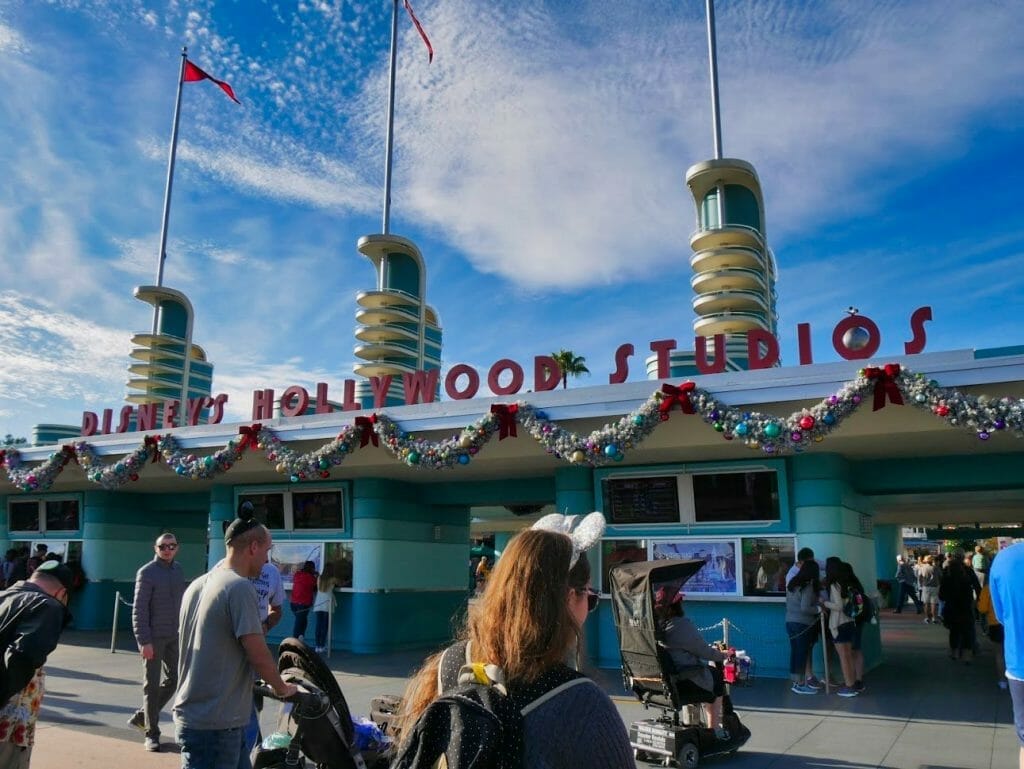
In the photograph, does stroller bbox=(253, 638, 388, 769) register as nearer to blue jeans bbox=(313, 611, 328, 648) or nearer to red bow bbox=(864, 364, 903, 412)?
red bow bbox=(864, 364, 903, 412)

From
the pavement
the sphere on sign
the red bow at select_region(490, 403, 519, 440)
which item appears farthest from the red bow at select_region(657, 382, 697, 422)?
the pavement

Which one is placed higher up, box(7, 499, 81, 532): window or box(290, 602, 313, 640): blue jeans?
box(7, 499, 81, 532): window

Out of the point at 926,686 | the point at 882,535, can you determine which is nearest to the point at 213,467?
the point at 926,686

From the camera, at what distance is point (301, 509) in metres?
15.0

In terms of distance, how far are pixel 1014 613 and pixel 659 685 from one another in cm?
289

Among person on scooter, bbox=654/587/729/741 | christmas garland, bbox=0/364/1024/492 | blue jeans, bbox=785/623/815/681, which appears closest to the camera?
person on scooter, bbox=654/587/729/741

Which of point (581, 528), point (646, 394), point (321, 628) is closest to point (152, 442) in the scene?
point (321, 628)

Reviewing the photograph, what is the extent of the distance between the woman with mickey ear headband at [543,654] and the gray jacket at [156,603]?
5.78 m

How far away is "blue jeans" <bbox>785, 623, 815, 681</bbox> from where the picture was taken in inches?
395

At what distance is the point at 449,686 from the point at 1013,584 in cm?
404

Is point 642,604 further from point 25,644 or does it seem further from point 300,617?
point 300,617

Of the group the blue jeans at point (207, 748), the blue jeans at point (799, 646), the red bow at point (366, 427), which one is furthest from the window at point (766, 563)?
the blue jeans at point (207, 748)

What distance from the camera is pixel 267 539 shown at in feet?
14.8

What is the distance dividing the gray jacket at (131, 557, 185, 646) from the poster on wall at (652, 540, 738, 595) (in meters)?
→ 6.73
